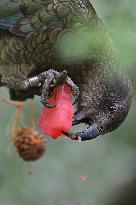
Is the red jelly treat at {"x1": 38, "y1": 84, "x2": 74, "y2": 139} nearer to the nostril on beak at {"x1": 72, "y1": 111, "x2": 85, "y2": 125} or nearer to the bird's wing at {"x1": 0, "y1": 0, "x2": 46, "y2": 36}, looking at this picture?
the nostril on beak at {"x1": 72, "y1": 111, "x2": 85, "y2": 125}

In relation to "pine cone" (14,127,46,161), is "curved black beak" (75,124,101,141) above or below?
above

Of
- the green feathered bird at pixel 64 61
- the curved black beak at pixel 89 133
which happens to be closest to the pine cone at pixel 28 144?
the green feathered bird at pixel 64 61

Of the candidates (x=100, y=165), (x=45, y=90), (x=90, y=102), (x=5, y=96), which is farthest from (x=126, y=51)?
(x=100, y=165)

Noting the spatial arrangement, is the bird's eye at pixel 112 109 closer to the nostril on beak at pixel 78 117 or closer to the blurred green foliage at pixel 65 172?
the nostril on beak at pixel 78 117

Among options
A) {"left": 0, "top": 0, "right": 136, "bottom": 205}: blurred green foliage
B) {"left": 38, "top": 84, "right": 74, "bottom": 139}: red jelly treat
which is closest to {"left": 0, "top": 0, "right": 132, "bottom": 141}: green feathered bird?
{"left": 38, "top": 84, "right": 74, "bottom": 139}: red jelly treat

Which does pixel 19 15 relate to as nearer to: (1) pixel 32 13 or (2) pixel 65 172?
(1) pixel 32 13

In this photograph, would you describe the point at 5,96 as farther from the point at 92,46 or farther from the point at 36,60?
the point at 92,46
